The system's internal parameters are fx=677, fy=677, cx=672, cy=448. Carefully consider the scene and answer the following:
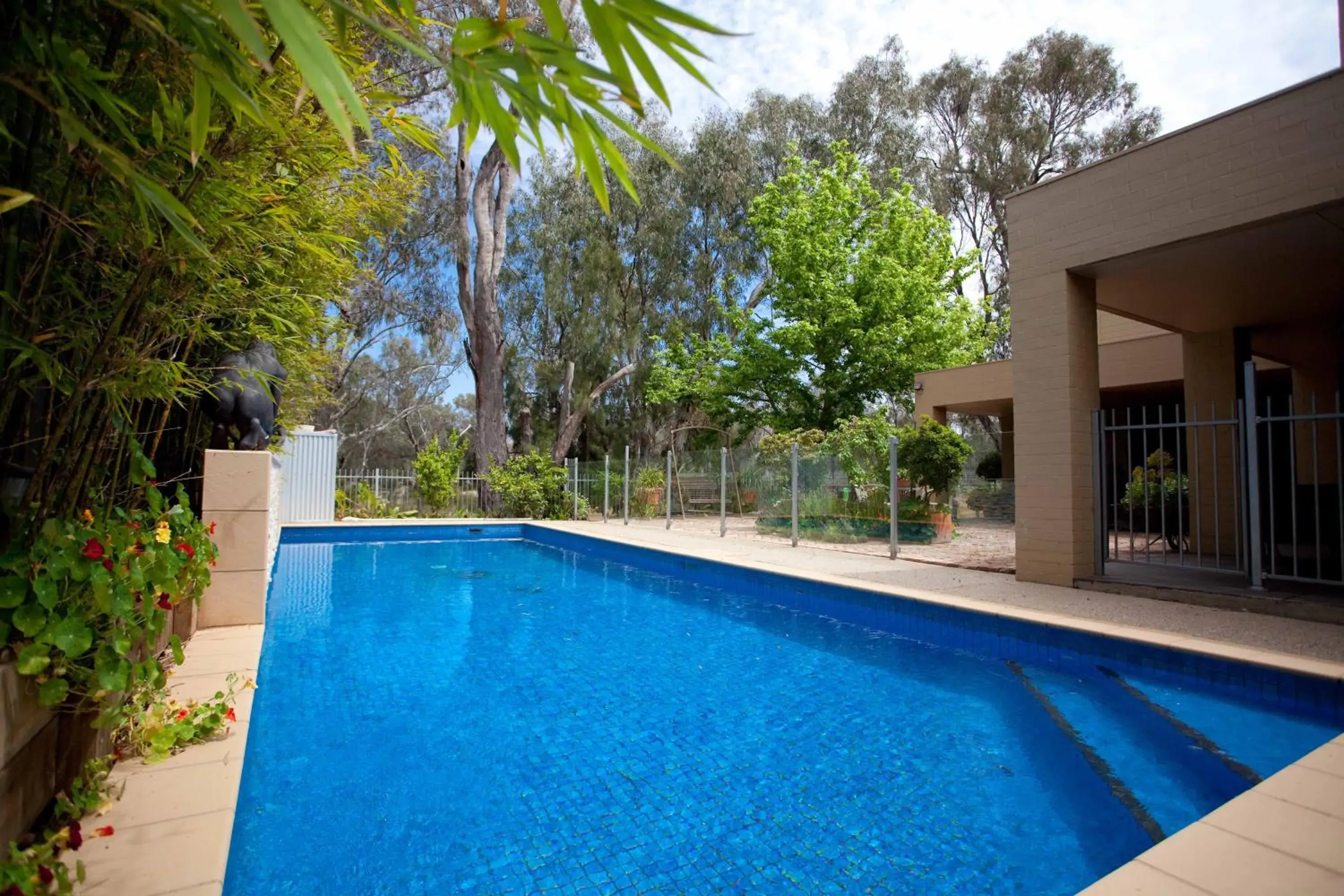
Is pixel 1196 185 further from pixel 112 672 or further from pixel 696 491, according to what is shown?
pixel 696 491

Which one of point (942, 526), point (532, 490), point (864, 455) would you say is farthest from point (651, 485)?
point (942, 526)

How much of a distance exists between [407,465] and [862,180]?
76.4ft

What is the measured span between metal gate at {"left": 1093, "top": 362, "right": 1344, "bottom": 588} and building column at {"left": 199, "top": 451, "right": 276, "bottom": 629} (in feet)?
19.7

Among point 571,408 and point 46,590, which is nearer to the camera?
point 46,590

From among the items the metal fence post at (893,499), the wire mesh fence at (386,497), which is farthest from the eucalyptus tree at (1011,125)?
the wire mesh fence at (386,497)

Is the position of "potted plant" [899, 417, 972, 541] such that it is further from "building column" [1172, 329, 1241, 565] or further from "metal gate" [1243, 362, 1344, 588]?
"metal gate" [1243, 362, 1344, 588]

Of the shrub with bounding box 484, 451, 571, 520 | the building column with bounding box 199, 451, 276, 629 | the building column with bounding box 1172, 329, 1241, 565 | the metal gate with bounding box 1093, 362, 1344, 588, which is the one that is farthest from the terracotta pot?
the building column with bounding box 199, 451, 276, 629

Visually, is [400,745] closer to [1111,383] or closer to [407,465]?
[1111,383]

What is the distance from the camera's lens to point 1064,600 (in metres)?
5.33

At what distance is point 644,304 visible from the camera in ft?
72.5

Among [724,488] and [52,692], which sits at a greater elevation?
[724,488]

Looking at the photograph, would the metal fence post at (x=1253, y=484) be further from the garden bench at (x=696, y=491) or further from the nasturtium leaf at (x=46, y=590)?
the garden bench at (x=696, y=491)

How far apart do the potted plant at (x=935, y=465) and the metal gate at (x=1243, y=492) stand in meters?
2.37

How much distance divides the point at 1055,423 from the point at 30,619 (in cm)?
668
